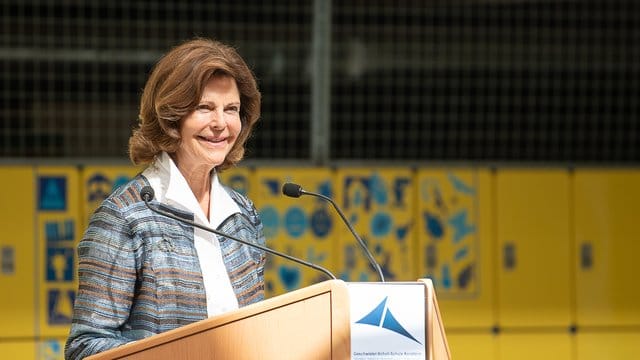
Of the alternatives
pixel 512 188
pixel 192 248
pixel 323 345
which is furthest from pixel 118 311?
pixel 512 188

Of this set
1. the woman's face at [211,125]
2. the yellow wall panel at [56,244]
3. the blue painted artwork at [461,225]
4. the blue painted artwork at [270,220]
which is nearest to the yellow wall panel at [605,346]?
the blue painted artwork at [461,225]

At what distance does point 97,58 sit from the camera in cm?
671

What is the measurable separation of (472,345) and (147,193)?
4.28 meters

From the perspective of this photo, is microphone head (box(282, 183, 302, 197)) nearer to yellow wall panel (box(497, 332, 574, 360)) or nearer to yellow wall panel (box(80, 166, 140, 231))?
yellow wall panel (box(80, 166, 140, 231))

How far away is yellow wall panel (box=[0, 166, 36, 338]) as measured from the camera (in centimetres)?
637

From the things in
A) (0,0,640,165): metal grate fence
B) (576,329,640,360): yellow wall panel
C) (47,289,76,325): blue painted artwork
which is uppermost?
(0,0,640,165): metal grate fence

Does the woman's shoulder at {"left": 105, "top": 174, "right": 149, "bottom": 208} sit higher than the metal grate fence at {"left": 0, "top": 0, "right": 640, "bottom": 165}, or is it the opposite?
the metal grate fence at {"left": 0, "top": 0, "right": 640, "bottom": 165}

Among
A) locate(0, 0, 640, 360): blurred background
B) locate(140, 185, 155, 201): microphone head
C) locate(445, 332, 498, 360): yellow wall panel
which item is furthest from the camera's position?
locate(445, 332, 498, 360): yellow wall panel

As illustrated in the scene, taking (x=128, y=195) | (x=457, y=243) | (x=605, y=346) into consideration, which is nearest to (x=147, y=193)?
(x=128, y=195)

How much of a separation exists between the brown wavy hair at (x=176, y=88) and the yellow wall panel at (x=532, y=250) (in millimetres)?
4062

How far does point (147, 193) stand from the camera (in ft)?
8.98

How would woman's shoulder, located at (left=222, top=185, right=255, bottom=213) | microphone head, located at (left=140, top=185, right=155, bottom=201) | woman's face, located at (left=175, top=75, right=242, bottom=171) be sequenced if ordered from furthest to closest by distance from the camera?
woman's shoulder, located at (left=222, top=185, right=255, bottom=213) → woman's face, located at (left=175, top=75, right=242, bottom=171) → microphone head, located at (left=140, top=185, right=155, bottom=201)

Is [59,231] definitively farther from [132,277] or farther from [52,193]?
[132,277]

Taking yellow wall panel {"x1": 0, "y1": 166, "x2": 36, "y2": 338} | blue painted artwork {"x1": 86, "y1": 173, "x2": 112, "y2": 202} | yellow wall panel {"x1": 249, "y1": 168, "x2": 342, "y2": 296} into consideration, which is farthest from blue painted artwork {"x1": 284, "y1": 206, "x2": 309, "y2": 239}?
yellow wall panel {"x1": 0, "y1": 166, "x2": 36, "y2": 338}
